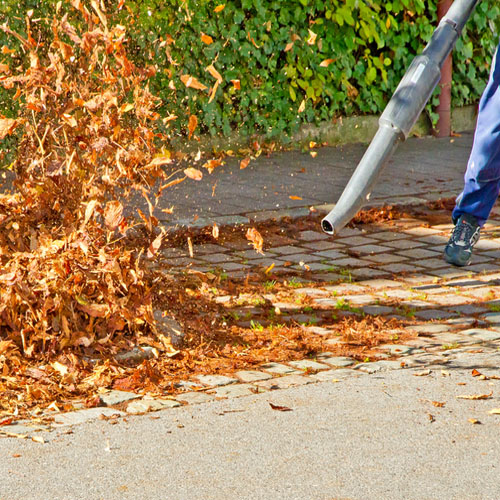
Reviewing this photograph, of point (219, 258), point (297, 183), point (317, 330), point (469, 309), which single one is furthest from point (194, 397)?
point (297, 183)

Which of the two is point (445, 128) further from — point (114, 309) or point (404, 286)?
point (114, 309)

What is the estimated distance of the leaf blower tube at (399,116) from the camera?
3904 millimetres

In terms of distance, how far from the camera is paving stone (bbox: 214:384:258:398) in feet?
13.6

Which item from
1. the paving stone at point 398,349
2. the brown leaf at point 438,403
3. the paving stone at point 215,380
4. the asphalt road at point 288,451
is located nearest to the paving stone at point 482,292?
the paving stone at point 398,349

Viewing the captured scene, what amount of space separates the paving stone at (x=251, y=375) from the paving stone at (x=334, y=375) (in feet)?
0.63

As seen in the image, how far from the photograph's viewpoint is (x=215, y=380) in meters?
4.32

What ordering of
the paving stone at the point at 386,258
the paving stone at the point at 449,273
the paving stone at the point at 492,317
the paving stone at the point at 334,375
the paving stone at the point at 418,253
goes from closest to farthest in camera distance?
the paving stone at the point at 334,375 < the paving stone at the point at 492,317 < the paving stone at the point at 449,273 < the paving stone at the point at 386,258 < the paving stone at the point at 418,253

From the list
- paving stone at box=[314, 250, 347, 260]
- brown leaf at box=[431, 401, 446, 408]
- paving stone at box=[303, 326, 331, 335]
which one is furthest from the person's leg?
brown leaf at box=[431, 401, 446, 408]

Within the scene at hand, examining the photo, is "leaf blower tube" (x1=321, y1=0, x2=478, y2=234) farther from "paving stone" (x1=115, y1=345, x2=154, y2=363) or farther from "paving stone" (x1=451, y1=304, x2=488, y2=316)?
"paving stone" (x1=451, y1=304, x2=488, y2=316)

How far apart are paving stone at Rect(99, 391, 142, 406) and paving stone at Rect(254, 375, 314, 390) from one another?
500 mm

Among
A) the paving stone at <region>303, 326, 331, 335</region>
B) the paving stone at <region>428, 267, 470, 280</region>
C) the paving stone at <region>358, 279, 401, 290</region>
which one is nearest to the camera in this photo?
the paving stone at <region>303, 326, 331, 335</region>

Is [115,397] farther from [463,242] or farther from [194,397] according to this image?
[463,242]

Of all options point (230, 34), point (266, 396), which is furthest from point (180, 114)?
point (266, 396)

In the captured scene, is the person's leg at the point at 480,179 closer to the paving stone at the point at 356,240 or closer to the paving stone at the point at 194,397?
the paving stone at the point at 356,240
